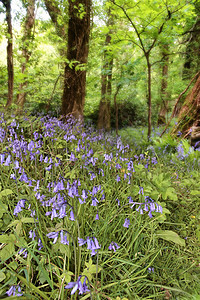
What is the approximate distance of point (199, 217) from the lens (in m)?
1.85

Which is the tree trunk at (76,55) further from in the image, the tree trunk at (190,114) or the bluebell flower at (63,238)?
the bluebell flower at (63,238)

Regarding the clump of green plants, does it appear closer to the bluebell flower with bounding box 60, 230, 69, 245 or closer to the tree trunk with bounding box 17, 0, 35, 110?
the bluebell flower with bounding box 60, 230, 69, 245

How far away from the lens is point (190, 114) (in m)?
5.03

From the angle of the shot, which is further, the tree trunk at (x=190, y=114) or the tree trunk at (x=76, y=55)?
the tree trunk at (x=190, y=114)

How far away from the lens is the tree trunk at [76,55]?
14.9 ft

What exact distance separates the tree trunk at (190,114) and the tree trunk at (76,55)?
2915 mm

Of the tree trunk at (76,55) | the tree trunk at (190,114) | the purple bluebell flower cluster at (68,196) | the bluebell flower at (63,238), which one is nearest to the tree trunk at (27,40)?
the tree trunk at (76,55)

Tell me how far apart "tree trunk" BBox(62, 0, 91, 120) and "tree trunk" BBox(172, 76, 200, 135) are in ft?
9.56

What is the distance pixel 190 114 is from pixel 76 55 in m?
3.51

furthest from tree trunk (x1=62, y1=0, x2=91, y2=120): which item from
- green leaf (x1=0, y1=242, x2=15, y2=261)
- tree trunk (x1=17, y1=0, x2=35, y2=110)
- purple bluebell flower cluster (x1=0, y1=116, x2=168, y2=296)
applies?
green leaf (x1=0, y1=242, x2=15, y2=261)

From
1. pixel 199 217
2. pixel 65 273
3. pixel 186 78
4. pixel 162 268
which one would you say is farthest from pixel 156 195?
pixel 186 78

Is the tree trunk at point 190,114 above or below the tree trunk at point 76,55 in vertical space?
below

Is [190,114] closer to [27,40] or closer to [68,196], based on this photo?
[68,196]

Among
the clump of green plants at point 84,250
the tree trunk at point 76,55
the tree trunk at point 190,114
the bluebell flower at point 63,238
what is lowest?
the clump of green plants at point 84,250
